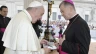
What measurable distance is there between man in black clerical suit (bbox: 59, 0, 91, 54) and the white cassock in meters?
0.31

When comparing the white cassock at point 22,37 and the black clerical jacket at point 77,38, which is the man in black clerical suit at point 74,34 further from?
the white cassock at point 22,37

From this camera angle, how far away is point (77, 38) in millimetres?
1720

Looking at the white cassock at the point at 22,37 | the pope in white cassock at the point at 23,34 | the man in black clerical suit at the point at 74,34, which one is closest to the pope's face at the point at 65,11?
the man in black clerical suit at the point at 74,34

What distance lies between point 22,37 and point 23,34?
0.03 meters

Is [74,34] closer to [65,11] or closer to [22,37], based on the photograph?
[65,11]

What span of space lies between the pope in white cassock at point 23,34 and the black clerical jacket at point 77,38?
311 mm

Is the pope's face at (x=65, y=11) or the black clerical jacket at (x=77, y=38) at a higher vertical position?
the pope's face at (x=65, y=11)

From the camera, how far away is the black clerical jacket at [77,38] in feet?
5.56

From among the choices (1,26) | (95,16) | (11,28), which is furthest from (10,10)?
(11,28)

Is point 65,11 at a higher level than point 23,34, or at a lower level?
higher

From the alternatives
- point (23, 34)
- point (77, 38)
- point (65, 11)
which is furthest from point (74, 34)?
point (23, 34)

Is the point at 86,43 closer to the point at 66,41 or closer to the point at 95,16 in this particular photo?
the point at 66,41

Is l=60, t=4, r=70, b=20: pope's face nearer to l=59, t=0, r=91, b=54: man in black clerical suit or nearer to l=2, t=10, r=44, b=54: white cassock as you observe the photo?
l=59, t=0, r=91, b=54: man in black clerical suit

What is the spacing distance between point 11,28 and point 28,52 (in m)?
0.31
